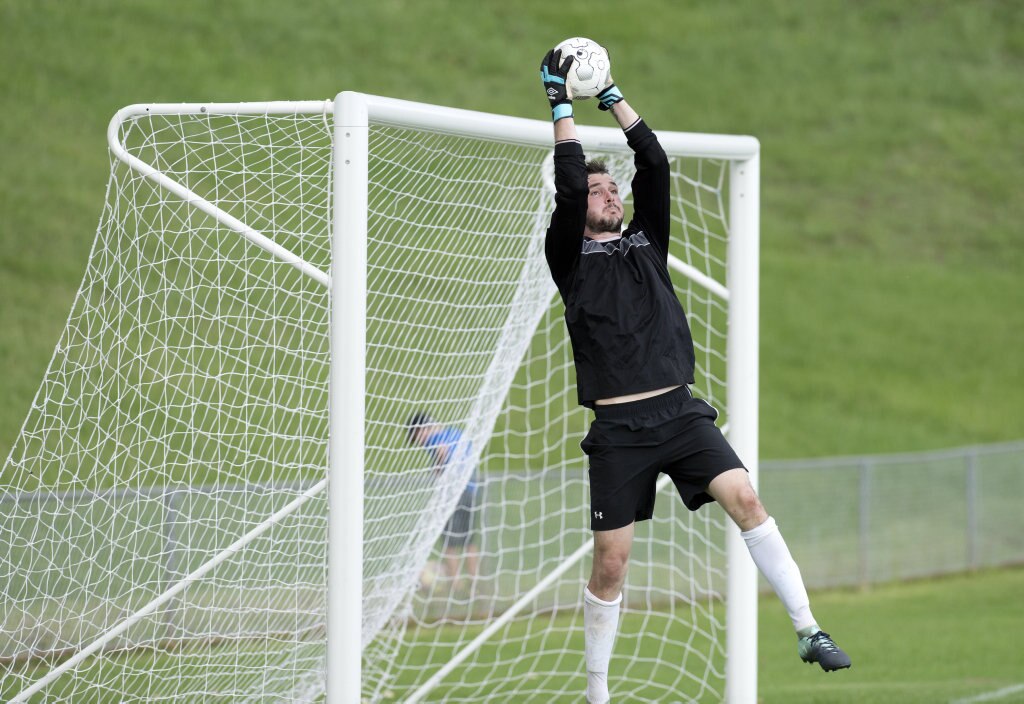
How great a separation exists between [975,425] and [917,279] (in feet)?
12.7

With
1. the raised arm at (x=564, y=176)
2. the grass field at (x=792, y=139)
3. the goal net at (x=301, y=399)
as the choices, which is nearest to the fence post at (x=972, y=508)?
the grass field at (x=792, y=139)

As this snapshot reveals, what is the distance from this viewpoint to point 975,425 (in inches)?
714

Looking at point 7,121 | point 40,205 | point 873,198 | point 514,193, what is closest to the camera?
point 514,193

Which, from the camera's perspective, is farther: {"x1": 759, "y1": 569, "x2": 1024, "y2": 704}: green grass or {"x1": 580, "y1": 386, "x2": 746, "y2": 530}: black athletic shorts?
{"x1": 759, "y1": 569, "x2": 1024, "y2": 704}: green grass

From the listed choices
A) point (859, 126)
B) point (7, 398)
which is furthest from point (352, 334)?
point (859, 126)

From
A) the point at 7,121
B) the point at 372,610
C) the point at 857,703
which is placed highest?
the point at 7,121

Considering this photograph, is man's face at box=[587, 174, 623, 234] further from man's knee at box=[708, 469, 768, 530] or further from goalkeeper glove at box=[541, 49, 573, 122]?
man's knee at box=[708, 469, 768, 530]

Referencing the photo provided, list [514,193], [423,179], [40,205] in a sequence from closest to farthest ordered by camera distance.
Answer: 1. [423,179]
2. [514,193]
3. [40,205]

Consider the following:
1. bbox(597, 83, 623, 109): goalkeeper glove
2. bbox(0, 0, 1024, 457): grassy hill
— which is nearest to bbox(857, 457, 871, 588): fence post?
bbox(0, 0, 1024, 457): grassy hill

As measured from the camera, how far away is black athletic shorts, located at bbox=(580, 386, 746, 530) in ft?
17.3

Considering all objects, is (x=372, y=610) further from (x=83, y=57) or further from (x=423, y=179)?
(x=83, y=57)

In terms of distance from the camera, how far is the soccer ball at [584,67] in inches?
209

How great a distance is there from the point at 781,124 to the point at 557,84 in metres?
20.1

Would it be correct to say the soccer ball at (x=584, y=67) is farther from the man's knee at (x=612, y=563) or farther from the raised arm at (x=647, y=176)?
the man's knee at (x=612, y=563)
